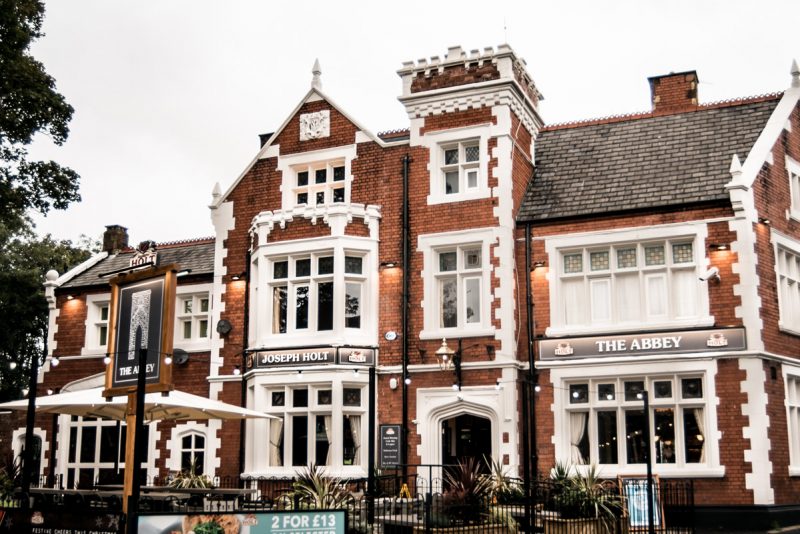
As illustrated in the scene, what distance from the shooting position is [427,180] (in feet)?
74.3

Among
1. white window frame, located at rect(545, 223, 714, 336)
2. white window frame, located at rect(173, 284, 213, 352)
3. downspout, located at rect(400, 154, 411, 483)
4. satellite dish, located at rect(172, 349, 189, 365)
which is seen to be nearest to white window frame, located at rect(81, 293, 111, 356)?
white window frame, located at rect(173, 284, 213, 352)

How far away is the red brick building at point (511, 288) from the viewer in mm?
19734

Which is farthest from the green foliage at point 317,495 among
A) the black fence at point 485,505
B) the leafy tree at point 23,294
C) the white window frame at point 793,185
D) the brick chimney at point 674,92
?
the leafy tree at point 23,294

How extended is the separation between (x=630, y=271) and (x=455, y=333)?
4.07 m

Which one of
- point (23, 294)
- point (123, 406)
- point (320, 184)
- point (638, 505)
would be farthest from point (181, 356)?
point (23, 294)

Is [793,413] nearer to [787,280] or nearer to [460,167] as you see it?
[787,280]

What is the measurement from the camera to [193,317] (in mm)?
25906

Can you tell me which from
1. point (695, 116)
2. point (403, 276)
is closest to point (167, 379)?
point (403, 276)

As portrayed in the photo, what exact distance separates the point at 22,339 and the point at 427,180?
28209 millimetres

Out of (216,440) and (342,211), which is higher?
(342,211)

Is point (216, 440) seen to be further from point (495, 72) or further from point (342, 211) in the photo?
point (495, 72)

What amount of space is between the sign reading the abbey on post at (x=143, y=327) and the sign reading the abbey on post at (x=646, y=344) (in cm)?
908

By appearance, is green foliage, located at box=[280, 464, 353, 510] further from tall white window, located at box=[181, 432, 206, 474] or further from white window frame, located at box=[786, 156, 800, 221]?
white window frame, located at box=[786, 156, 800, 221]

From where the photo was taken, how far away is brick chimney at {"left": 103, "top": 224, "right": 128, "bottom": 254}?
1187 inches
